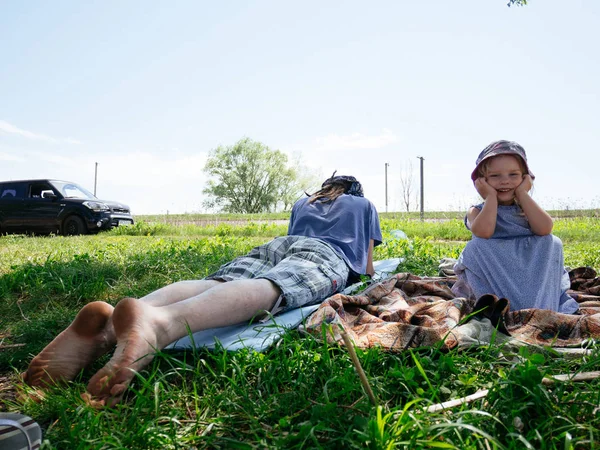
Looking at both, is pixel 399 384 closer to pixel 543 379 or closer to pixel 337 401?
pixel 337 401

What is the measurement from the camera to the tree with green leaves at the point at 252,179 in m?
39.3

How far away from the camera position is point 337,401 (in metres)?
1.64

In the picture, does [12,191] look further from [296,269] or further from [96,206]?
[296,269]

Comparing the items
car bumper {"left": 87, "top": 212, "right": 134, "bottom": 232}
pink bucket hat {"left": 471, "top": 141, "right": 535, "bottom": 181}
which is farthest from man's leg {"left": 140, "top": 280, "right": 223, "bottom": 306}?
car bumper {"left": 87, "top": 212, "right": 134, "bottom": 232}

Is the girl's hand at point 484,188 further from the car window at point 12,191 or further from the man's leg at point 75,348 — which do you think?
the car window at point 12,191

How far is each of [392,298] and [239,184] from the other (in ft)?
123

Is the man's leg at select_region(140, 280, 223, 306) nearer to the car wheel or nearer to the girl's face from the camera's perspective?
the girl's face

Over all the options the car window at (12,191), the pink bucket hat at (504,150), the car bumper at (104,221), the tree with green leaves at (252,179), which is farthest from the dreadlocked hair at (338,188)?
the tree with green leaves at (252,179)

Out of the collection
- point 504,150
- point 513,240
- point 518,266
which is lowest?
point 518,266

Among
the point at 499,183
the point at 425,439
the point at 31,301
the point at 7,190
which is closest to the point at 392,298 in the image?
the point at 499,183

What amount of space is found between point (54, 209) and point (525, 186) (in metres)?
13.0

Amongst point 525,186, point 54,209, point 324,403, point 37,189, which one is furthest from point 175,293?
point 37,189

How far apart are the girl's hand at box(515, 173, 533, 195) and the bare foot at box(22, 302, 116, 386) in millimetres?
2486

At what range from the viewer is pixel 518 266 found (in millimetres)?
2883
